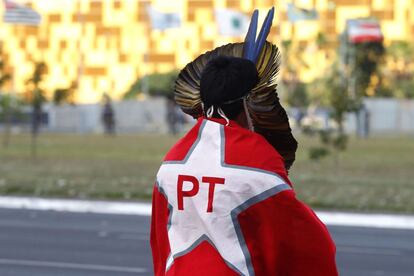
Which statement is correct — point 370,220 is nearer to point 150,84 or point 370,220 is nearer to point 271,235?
point 271,235

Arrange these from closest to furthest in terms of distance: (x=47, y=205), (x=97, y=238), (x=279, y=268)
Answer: (x=279, y=268) < (x=97, y=238) < (x=47, y=205)

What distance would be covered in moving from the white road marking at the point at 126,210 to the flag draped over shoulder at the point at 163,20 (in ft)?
138

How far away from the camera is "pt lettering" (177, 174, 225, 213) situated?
Result: 3.06 meters

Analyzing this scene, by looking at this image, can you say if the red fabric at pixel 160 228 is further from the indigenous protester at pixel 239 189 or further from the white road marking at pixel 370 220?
the white road marking at pixel 370 220

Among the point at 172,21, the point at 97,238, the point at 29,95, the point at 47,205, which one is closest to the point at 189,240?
the point at 97,238

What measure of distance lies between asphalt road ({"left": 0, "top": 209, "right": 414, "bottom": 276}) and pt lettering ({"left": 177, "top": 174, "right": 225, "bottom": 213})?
23.4ft

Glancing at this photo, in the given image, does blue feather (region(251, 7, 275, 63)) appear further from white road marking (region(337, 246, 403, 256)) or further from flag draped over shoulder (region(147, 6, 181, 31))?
flag draped over shoulder (region(147, 6, 181, 31))

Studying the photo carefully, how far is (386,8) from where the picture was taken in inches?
4348

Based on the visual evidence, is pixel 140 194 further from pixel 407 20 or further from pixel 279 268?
pixel 407 20

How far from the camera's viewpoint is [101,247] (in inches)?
488

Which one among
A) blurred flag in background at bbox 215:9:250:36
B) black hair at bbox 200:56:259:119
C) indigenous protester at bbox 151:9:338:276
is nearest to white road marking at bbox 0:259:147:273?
indigenous protester at bbox 151:9:338:276

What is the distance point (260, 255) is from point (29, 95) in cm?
2698

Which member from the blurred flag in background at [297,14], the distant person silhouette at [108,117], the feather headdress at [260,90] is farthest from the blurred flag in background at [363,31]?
the feather headdress at [260,90]

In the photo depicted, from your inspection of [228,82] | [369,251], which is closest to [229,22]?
[369,251]
